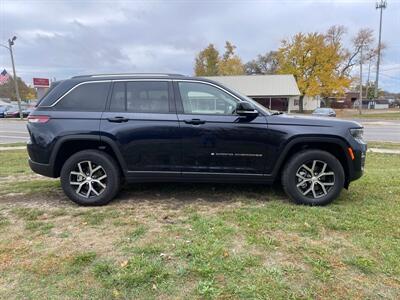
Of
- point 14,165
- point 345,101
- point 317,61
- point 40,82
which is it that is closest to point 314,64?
point 317,61

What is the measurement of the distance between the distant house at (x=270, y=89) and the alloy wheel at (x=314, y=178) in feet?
140

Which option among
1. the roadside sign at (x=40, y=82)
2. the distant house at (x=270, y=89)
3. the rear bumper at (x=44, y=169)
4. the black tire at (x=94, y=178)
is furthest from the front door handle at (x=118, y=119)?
the distant house at (x=270, y=89)

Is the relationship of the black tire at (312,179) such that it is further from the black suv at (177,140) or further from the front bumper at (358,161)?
the front bumper at (358,161)

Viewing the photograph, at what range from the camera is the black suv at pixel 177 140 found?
4.68m

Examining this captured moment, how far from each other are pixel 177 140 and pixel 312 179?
1.92 metres

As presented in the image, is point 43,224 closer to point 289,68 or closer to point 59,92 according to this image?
point 59,92

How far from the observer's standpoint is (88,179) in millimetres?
4898

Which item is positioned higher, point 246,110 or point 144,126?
point 246,110

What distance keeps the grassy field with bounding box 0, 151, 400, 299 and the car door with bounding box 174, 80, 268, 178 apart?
1.80ft

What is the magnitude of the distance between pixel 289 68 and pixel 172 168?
48.6m

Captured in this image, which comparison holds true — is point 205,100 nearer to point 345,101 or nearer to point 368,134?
point 368,134

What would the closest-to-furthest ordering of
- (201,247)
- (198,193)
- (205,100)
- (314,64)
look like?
(201,247), (205,100), (198,193), (314,64)

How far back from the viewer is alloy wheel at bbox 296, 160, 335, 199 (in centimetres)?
473

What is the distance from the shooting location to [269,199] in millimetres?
5055
